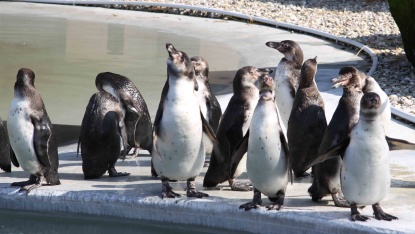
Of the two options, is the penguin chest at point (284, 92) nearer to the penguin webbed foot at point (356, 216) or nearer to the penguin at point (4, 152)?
the penguin webbed foot at point (356, 216)

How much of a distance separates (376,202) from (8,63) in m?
7.36

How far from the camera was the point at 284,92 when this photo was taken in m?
7.00

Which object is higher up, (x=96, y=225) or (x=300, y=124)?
(x=300, y=124)

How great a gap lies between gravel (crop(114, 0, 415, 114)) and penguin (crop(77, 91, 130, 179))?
3676 millimetres

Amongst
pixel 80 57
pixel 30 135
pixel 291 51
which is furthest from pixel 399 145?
pixel 80 57

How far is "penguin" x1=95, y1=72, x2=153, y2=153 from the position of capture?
6.93 metres

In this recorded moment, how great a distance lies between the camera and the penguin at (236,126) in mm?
6000

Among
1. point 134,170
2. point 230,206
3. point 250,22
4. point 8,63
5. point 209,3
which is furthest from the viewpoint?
point 209,3

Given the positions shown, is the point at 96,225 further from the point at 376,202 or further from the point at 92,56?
the point at 92,56

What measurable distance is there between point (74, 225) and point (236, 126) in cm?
123

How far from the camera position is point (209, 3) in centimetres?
1633

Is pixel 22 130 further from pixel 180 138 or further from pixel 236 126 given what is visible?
pixel 236 126

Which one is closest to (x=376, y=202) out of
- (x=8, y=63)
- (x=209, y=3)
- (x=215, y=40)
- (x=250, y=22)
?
(x=8, y=63)

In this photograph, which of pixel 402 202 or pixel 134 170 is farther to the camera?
pixel 134 170
